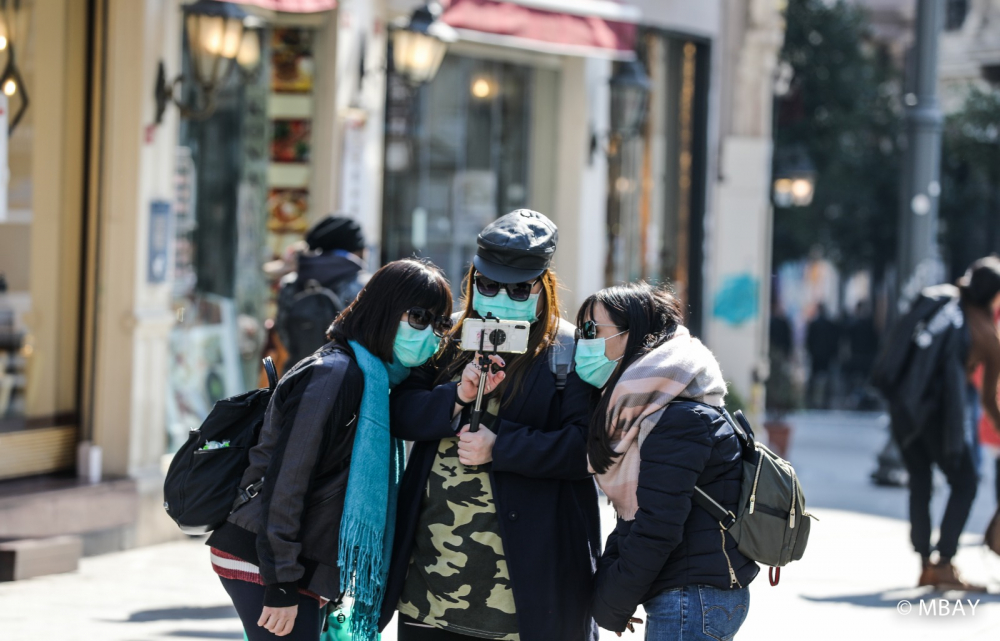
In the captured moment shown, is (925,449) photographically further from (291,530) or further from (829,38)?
(829,38)

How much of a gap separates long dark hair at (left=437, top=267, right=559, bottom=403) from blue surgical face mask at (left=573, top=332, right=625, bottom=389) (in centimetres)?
13

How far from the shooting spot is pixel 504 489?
3396 mm

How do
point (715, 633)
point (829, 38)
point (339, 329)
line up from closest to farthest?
point (715, 633) → point (339, 329) → point (829, 38)

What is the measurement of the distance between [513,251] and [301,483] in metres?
0.82

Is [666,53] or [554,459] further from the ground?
[666,53]

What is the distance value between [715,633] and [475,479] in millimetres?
745

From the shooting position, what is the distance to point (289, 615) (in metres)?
3.34

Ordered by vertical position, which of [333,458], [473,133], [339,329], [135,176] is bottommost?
[333,458]

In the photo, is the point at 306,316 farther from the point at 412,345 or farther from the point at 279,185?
the point at 279,185

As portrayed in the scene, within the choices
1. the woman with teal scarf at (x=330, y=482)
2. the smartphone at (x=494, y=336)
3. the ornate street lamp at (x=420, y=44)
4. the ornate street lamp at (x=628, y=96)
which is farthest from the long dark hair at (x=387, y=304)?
the ornate street lamp at (x=628, y=96)

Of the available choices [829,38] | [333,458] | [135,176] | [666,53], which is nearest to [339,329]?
[333,458]

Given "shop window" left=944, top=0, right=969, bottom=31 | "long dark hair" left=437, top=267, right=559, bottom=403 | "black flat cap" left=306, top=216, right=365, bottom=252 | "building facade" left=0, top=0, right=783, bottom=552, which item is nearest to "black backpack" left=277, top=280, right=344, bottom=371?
"black flat cap" left=306, top=216, right=365, bottom=252

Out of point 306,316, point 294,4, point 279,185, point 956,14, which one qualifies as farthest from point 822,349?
point 306,316

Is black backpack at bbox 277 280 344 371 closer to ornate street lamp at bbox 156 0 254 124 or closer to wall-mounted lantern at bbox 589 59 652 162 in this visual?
ornate street lamp at bbox 156 0 254 124
